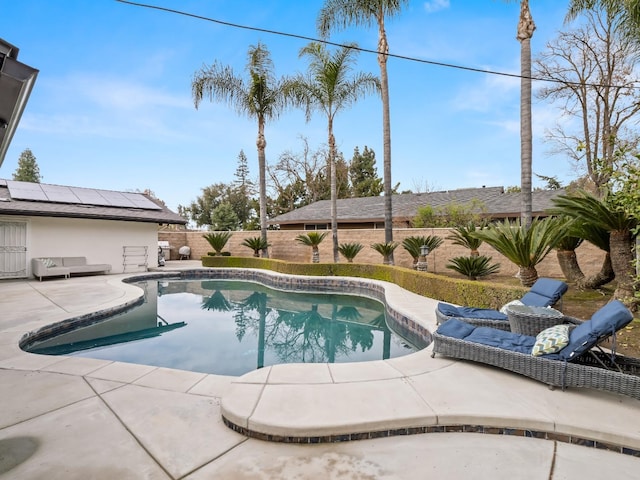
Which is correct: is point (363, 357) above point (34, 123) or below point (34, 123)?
below

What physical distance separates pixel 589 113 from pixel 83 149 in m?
30.7

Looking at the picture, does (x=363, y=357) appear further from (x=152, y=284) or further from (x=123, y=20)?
(x=152, y=284)

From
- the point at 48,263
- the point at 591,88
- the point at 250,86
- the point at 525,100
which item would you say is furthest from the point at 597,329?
the point at 591,88

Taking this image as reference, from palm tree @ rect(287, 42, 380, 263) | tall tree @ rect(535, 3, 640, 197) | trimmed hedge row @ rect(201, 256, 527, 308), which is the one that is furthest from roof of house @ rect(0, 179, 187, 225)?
tall tree @ rect(535, 3, 640, 197)

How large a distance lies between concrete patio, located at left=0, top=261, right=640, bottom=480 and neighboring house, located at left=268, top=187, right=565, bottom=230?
15898 mm

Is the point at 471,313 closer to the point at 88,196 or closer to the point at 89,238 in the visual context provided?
the point at 89,238

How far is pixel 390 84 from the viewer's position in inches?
552

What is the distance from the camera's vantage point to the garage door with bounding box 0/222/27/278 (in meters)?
12.4

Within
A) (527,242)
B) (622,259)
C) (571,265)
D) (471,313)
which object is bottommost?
(471,313)

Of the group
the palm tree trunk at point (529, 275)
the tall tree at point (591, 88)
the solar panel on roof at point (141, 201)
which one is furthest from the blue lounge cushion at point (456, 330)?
the tall tree at point (591, 88)

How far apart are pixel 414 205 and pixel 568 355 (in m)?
18.7

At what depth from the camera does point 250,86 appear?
16.1 m

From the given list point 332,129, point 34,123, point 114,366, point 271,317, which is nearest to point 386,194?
point 332,129

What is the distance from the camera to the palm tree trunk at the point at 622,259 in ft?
17.3
